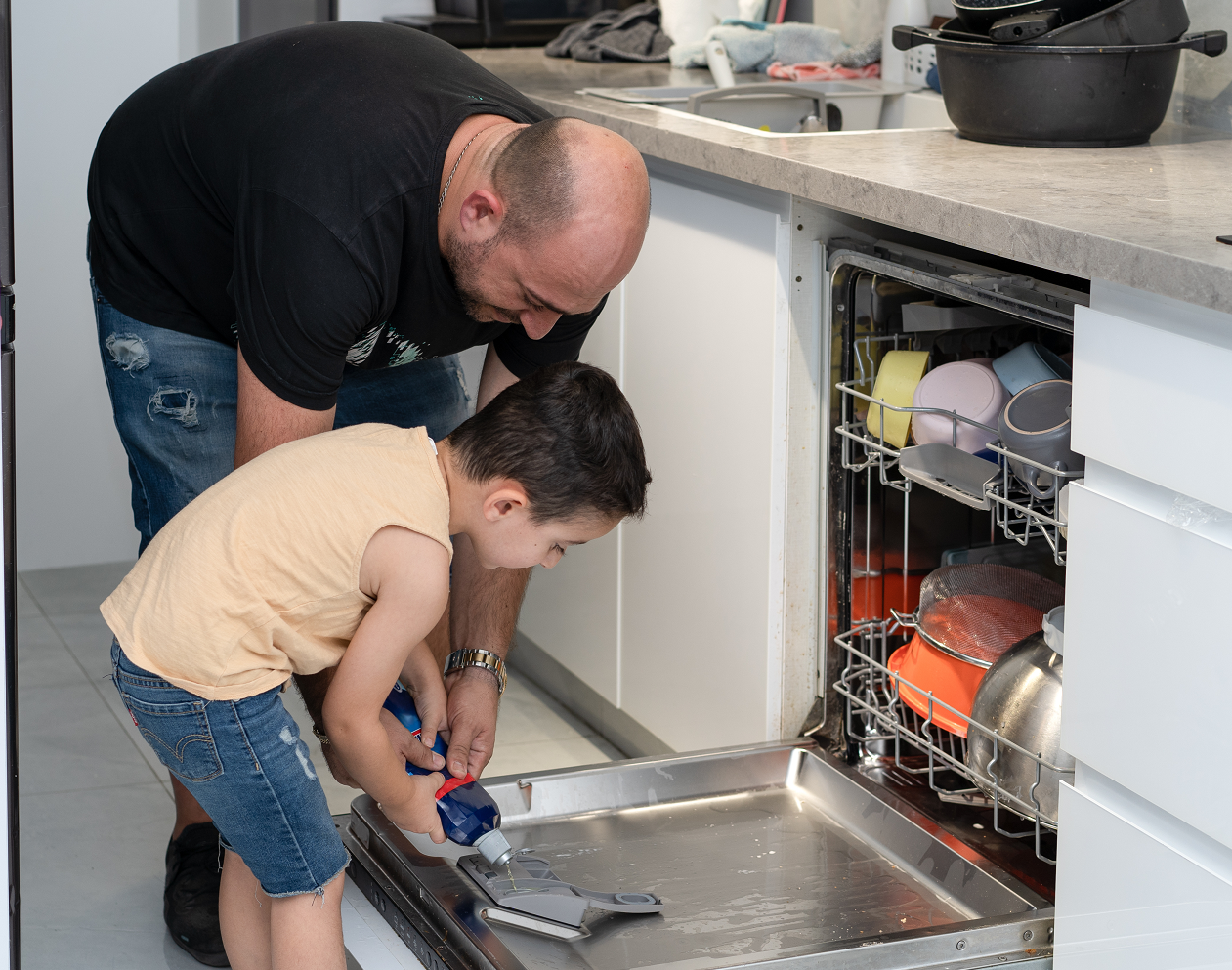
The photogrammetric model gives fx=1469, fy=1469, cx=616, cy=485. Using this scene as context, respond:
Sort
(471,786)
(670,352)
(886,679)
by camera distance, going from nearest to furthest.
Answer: (471,786) < (886,679) < (670,352)

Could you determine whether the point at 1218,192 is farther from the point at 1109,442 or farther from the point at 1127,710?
the point at 1127,710

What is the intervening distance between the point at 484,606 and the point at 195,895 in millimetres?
535

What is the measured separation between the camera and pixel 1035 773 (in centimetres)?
141

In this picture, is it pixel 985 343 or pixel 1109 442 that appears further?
pixel 985 343

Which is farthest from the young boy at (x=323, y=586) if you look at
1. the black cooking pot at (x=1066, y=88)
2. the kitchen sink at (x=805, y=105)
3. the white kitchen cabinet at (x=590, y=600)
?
the kitchen sink at (x=805, y=105)

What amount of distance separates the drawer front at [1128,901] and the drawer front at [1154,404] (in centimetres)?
30

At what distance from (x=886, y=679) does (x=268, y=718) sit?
767 mm

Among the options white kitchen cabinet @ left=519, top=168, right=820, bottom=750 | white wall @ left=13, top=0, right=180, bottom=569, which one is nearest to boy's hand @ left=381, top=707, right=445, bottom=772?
white kitchen cabinet @ left=519, top=168, right=820, bottom=750

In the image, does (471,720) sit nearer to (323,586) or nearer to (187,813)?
(323,586)

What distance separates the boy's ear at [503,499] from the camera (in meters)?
1.30

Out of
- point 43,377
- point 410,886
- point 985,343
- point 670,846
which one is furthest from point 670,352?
point 43,377

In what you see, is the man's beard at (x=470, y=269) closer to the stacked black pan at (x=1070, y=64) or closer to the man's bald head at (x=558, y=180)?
the man's bald head at (x=558, y=180)

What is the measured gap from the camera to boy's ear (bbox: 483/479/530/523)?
4.28ft

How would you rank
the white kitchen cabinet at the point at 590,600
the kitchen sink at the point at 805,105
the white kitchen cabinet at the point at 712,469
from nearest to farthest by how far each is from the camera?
the white kitchen cabinet at the point at 712,469, the white kitchen cabinet at the point at 590,600, the kitchen sink at the point at 805,105
